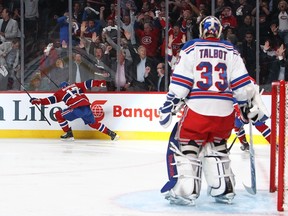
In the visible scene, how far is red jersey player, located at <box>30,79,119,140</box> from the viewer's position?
10359mm

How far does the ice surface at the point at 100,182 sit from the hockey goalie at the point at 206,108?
0.16 metres

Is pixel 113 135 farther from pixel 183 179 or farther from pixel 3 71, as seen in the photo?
pixel 183 179

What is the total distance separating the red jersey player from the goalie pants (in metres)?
5.41

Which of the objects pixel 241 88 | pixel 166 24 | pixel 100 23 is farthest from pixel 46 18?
pixel 241 88

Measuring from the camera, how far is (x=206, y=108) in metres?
4.88

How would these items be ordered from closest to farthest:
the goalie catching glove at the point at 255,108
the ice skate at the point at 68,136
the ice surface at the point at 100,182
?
1. the ice surface at the point at 100,182
2. the goalie catching glove at the point at 255,108
3. the ice skate at the point at 68,136

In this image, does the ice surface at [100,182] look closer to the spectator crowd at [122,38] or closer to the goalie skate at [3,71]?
the spectator crowd at [122,38]

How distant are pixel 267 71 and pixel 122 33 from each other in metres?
2.23

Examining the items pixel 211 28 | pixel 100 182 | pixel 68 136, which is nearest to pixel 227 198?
pixel 211 28

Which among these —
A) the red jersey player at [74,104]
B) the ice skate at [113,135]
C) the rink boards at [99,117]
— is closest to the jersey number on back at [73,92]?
the red jersey player at [74,104]

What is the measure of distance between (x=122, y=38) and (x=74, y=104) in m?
1.48

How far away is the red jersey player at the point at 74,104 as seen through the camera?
1036 cm

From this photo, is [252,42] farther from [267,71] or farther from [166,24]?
[166,24]

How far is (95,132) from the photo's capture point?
35.6 feet
